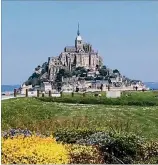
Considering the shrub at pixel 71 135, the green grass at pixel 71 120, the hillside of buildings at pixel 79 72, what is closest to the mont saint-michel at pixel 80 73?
the hillside of buildings at pixel 79 72

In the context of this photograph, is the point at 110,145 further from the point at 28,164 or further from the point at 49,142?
the point at 28,164

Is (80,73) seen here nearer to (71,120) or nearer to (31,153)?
(71,120)

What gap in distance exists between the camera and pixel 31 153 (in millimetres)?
5648

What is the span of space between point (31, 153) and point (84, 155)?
84 cm

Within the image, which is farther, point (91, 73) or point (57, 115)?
point (91, 73)

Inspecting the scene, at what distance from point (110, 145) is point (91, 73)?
197 feet

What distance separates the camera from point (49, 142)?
6305 mm

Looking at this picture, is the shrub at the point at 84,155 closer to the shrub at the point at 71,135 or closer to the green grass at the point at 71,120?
the shrub at the point at 71,135

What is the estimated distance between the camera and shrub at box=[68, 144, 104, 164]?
240 inches

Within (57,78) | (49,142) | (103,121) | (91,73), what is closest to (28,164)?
(49,142)

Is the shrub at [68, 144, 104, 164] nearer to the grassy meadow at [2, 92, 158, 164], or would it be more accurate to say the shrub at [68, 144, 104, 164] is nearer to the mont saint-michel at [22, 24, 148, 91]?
the grassy meadow at [2, 92, 158, 164]

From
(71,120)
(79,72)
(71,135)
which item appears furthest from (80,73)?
(71,135)

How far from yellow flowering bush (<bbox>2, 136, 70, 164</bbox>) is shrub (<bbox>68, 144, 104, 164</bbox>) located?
0.14 m

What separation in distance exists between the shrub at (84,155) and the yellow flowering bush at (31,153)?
135 millimetres
